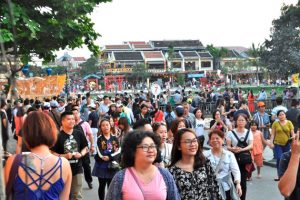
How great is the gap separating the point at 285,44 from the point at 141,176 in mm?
35042

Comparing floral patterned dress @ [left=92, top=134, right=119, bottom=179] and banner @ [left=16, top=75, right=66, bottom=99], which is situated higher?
banner @ [left=16, top=75, right=66, bottom=99]

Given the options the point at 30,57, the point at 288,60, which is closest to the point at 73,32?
the point at 30,57

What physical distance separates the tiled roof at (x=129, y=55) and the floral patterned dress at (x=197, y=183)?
78.2m

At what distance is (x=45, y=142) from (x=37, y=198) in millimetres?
344

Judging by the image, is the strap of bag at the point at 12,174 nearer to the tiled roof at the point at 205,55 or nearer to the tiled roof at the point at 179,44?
the tiled roof at the point at 205,55

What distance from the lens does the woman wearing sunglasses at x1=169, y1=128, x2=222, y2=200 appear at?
3.94 meters

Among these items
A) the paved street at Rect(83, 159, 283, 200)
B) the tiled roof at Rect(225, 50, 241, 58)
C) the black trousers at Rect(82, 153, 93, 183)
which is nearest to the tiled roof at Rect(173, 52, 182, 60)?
the tiled roof at Rect(225, 50, 241, 58)

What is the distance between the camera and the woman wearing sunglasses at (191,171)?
394cm

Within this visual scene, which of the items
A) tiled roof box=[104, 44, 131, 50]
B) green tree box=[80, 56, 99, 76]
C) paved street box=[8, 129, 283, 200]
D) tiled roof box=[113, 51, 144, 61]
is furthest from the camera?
tiled roof box=[104, 44, 131, 50]

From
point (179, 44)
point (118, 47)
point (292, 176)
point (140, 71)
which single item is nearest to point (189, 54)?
point (179, 44)

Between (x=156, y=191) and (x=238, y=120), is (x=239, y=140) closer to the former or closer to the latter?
(x=238, y=120)

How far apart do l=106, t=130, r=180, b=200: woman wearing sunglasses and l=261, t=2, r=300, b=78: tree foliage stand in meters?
34.0

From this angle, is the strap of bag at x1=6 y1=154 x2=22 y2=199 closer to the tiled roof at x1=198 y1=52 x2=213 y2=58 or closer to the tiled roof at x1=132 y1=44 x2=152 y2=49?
the tiled roof at x1=198 y1=52 x2=213 y2=58

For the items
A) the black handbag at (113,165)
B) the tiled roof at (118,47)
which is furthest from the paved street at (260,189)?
the tiled roof at (118,47)
